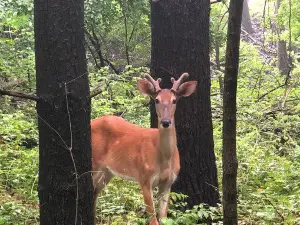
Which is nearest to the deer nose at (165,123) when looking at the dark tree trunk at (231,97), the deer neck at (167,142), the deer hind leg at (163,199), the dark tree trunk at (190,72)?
the deer neck at (167,142)

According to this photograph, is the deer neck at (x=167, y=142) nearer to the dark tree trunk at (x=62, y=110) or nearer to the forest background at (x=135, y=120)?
the forest background at (x=135, y=120)

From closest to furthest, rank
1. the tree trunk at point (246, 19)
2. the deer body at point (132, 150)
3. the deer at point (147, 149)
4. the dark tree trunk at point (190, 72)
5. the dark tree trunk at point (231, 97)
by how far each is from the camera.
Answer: the dark tree trunk at point (231, 97), the deer at point (147, 149), the deer body at point (132, 150), the dark tree trunk at point (190, 72), the tree trunk at point (246, 19)

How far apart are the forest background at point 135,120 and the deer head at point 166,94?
727mm

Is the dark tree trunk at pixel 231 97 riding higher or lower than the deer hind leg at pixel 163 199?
higher

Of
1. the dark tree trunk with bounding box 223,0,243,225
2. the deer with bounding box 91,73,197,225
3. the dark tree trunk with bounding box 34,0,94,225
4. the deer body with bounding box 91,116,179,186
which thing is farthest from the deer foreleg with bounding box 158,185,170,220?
the dark tree trunk with bounding box 223,0,243,225

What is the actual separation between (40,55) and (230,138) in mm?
1637

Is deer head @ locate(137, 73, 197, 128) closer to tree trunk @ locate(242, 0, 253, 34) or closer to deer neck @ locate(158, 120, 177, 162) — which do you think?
deer neck @ locate(158, 120, 177, 162)

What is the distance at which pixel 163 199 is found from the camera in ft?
18.7

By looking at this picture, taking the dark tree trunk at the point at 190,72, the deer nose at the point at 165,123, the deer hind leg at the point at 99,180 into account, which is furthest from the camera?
the deer hind leg at the point at 99,180

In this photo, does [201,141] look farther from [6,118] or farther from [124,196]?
[6,118]

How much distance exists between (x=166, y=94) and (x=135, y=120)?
471cm

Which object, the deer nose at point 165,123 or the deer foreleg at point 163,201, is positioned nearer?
the deer nose at point 165,123

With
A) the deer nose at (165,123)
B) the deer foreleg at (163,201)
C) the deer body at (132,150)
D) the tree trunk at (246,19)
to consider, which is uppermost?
the tree trunk at (246,19)

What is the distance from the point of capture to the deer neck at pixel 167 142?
18.6 ft
